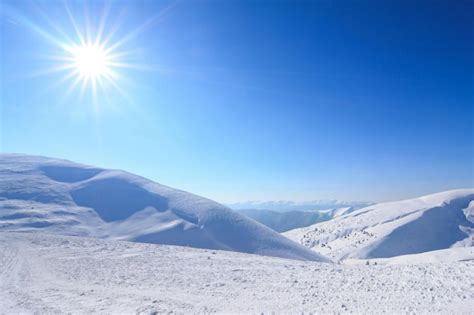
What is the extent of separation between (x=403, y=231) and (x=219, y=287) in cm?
10074

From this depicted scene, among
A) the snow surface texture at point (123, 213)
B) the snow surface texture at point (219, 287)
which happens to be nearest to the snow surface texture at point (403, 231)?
the snow surface texture at point (123, 213)

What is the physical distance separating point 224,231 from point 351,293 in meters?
28.4

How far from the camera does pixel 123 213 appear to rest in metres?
40.8

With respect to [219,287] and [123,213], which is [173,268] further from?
[123,213]

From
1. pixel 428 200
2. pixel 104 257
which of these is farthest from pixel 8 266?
pixel 428 200

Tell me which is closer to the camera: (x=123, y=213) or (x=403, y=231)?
(x=123, y=213)

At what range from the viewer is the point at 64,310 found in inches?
340

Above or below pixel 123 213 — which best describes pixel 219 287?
below

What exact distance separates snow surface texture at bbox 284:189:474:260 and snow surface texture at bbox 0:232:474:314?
73.2 m

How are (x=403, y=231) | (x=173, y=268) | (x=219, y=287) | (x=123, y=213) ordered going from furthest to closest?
(x=403, y=231)
(x=123, y=213)
(x=173, y=268)
(x=219, y=287)

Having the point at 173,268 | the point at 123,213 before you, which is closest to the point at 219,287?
the point at 173,268

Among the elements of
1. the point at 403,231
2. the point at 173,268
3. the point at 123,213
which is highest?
the point at 123,213

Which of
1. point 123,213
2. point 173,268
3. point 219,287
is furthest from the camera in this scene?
point 123,213

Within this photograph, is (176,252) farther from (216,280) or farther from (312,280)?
(312,280)
